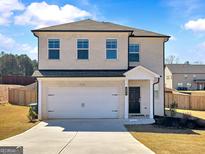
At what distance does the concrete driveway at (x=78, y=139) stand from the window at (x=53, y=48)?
17.9ft

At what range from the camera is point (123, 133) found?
17.5m

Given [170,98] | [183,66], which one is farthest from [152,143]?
[183,66]

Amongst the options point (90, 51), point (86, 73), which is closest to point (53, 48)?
point (90, 51)

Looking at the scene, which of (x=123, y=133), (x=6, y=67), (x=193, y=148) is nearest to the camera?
(x=193, y=148)

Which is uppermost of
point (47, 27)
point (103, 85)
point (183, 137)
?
point (47, 27)

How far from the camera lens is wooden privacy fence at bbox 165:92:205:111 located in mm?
35906

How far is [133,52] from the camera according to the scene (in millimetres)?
26250

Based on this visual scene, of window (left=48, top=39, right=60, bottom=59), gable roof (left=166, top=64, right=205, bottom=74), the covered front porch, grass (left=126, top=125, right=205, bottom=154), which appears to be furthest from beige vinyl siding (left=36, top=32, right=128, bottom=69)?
gable roof (left=166, top=64, right=205, bottom=74)

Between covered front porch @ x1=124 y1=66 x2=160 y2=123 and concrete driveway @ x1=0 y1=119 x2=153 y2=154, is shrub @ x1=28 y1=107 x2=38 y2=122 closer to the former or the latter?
concrete driveway @ x1=0 y1=119 x2=153 y2=154

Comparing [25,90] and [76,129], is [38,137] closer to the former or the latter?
[76,129]

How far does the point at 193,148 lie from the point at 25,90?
84.8ft

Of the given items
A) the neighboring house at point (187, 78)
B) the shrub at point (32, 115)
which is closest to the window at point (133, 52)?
the shrub at point (32, 115)

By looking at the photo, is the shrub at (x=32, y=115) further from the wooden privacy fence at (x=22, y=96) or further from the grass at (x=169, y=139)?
the wooden privacy fence at (x=22, y=96)

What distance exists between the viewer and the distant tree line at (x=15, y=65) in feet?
306
